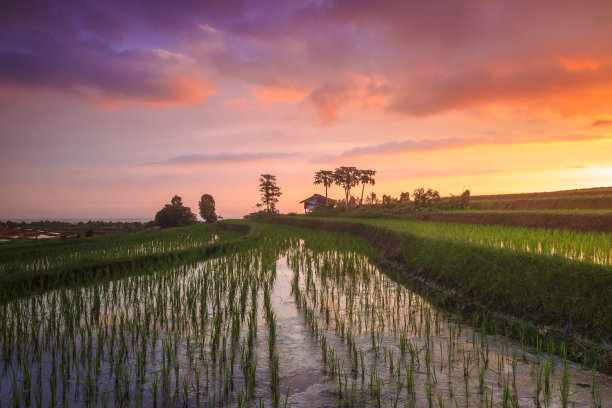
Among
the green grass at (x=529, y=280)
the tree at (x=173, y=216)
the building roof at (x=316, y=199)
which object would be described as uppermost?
the building roof at (x=316, y=199)

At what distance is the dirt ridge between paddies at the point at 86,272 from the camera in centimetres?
755

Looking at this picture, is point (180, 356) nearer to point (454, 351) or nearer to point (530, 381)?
point (454, 351)

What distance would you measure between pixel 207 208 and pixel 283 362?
41.8 metres

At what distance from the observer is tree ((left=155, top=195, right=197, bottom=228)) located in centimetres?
3356

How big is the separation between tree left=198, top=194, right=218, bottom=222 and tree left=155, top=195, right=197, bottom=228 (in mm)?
9173

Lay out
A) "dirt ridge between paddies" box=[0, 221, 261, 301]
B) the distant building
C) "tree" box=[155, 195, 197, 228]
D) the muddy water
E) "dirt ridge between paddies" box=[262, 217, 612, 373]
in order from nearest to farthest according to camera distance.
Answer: the muddy water
"dirt ridge between paddies" box=[262, 217, 612, 373]
"dirt ridge between paddies" box=[0, 221, 261, 301]
"tree" box=[155, 195, 197, 228]
the distant building

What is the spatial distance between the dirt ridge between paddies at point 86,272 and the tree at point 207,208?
3187cm

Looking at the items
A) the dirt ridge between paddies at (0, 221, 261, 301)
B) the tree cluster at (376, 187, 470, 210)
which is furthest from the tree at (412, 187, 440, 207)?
the dirt ridge between paddies at (0, 221, 261, 301)

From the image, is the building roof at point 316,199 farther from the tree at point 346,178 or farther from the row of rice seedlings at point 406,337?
the row of rice seedlings at point 406,337

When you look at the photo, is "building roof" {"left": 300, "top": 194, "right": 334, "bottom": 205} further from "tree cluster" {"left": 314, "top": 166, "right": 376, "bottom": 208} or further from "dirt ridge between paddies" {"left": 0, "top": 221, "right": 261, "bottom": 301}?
"dirt ridge between paddies" {"left": 0, "top": 221, "right": 261, "bottom": 301}

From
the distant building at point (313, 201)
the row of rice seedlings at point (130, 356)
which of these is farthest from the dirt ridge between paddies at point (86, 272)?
the distant building at point (313, 201)

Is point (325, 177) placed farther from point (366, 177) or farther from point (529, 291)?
point (529, 291)

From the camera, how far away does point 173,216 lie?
111ft

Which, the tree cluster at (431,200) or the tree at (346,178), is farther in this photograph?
the tree at (346,178)
